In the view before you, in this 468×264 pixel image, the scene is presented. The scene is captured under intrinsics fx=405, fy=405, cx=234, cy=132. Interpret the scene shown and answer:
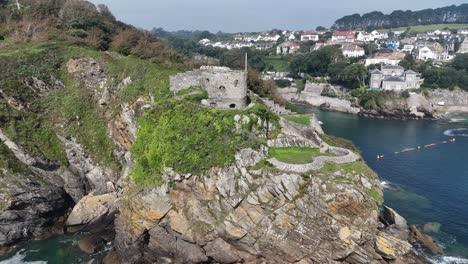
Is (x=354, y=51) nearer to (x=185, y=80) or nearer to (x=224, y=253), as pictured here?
(x=185, y=80)

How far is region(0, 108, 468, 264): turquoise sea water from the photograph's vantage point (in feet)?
90.1

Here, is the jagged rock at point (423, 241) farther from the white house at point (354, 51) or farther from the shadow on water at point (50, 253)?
the white house at point (354, 51)

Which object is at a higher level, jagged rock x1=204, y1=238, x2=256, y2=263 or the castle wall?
the castle wall

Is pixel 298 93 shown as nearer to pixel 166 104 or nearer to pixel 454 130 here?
pixel 454 130

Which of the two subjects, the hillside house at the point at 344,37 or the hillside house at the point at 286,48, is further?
the hillside house at the point at 344,37

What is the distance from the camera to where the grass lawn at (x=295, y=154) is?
25766 mm

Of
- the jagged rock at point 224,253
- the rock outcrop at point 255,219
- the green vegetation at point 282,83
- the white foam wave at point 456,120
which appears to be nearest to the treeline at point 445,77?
the white foam wave at point 456,120

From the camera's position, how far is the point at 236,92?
3181 centimetres

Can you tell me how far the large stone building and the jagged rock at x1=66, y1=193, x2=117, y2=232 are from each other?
222 ft

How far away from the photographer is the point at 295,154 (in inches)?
1068

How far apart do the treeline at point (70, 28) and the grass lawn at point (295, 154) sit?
68.5 feet

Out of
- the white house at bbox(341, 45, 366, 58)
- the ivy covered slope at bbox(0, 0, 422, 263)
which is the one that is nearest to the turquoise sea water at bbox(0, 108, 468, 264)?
the ivy covered slope at bbox(0, 0, 422, 263)

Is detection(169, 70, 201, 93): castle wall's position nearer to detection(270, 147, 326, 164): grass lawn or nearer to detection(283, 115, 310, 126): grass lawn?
detection(283, 115, 310, 126): grass lawn

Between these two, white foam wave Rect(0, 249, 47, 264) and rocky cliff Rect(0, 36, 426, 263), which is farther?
white foam wave Rect(0, 249, 47, 264)
